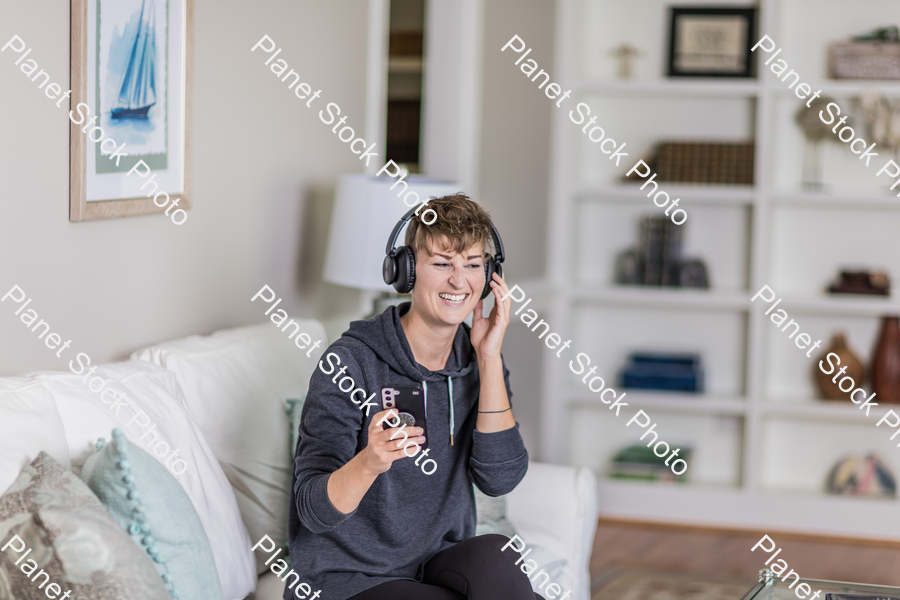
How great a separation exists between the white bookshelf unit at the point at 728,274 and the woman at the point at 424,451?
1774 millimetres

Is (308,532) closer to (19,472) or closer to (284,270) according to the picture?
(19,472)

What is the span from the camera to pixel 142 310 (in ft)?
6.07

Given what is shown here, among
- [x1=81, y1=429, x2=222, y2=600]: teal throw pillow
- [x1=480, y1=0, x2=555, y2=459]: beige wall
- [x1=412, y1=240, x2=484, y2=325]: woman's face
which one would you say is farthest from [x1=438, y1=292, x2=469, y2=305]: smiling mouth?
[x1=480, y1=0, x2=555, y2=459]: beige wall

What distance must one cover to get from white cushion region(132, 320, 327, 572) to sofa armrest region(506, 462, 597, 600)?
512 millimetres

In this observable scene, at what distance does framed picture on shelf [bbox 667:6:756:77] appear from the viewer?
10.9 feet

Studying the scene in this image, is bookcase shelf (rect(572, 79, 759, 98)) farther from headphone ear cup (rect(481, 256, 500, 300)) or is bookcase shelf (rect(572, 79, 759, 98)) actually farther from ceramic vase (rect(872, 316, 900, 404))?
headphone ear cup (rect(481, 256, 500, 300))

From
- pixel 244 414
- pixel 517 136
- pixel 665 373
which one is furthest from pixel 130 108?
pixel 665 373

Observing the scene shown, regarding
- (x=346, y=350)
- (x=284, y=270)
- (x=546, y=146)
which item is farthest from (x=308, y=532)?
(x=546, y=146)

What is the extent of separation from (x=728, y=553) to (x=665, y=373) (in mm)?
695

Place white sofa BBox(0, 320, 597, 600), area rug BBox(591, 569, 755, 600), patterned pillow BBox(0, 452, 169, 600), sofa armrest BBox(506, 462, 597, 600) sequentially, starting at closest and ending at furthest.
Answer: patterned pillow BBox(0, 452, 169, 600)
white sofa BBox(0, 320, 597, 600)
sofa armrest BBox(506, 462, 597, 600)
area rug BBox(591, 569, 755, 600)

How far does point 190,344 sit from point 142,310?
0.46 feet

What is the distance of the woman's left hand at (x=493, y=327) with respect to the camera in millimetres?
1564

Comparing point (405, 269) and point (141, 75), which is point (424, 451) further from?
point (141, 75)

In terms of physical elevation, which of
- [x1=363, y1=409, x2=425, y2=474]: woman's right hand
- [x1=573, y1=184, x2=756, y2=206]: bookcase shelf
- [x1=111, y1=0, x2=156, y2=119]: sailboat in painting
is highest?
[x1=111, y1=0, x2=156, y2=119]: sailboat in painting
